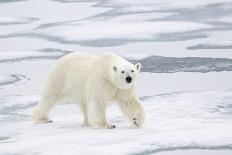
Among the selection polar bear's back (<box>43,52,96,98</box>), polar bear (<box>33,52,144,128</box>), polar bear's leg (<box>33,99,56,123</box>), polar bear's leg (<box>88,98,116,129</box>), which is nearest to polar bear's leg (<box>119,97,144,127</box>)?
polar bear (<box>33,52,144,128</box>)

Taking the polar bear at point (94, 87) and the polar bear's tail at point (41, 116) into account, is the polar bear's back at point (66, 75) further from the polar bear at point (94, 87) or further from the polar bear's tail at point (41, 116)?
the polar bear's tail at point (41, 116)

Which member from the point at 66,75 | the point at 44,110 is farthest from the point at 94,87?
the point at 44,110

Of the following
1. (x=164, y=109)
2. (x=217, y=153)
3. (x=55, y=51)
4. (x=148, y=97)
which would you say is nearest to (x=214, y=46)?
(x=55, y=51)

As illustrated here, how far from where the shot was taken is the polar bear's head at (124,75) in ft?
17.2

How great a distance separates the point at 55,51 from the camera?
9.55 metres

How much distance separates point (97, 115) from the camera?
5.36m

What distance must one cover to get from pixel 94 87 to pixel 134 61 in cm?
333

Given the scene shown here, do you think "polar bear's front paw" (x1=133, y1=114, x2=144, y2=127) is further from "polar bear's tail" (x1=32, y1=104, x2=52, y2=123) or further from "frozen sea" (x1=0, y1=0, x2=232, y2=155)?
"polar bear's tail" (x1=32, y1=104, x2=52, y2=123)

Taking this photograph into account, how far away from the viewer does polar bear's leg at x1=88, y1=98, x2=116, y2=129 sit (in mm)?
5348

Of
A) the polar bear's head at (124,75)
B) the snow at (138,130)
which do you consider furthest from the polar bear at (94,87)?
the snow at (138,130)

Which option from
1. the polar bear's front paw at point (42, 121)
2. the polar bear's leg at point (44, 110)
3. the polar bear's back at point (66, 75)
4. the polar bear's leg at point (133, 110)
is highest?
the polar bear's back at point (66, 75)

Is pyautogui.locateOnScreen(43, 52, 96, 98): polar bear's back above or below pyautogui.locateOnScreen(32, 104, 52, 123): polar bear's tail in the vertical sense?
above

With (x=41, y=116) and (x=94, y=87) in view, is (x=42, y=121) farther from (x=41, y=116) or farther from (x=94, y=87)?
(x=94, y=87)

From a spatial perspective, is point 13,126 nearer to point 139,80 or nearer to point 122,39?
point 139,80
